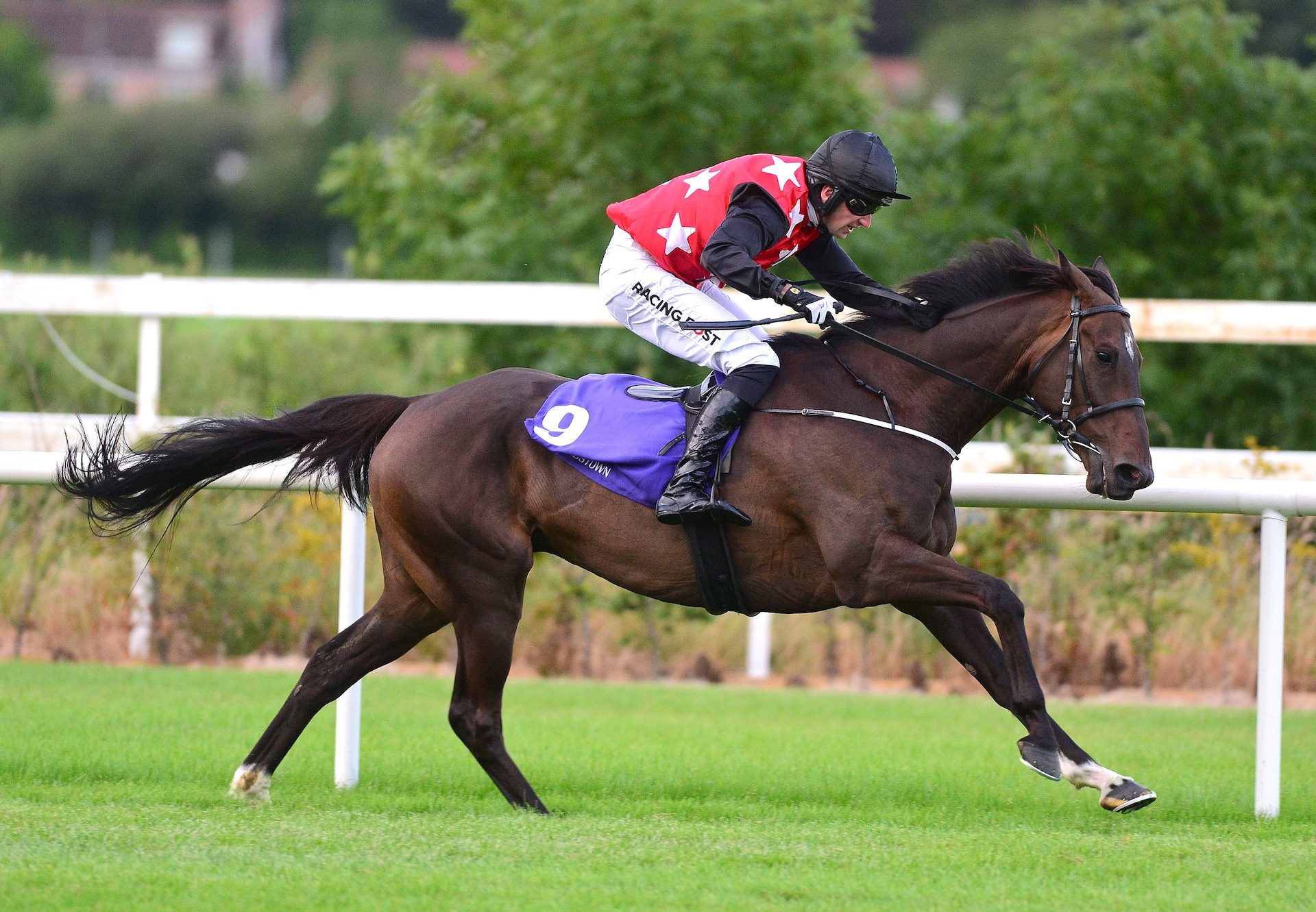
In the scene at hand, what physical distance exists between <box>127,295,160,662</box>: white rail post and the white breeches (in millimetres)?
2843

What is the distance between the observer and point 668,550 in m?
4.82

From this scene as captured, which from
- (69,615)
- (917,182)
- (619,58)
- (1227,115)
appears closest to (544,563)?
(69,615)

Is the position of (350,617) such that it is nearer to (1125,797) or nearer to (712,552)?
(712,552)

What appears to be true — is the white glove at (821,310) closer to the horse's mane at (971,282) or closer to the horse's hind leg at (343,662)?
the horse's mane at (971,282)

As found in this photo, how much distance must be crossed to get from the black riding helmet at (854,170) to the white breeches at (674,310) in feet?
1.52

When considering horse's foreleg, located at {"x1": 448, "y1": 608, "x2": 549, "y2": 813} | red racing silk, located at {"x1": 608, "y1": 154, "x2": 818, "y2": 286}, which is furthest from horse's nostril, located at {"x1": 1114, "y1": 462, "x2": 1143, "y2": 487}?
horse's foreleg, located at {"x1": 448, "y1": 608, "x2": 549, "y2": 813}

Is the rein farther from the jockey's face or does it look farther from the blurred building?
the blurred building

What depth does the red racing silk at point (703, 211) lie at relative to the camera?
15.8ft

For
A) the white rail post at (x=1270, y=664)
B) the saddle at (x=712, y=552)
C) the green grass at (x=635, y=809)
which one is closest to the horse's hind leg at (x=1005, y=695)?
the green grass at (x=635, y=809)

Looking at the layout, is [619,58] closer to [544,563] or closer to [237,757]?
[544,563]

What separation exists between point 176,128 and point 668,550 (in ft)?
184

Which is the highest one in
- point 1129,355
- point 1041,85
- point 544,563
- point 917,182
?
point 1041,85

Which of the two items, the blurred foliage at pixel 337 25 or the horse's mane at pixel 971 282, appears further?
the blurred foliage at pixel 337 25

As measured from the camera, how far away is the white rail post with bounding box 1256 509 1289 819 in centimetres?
477
